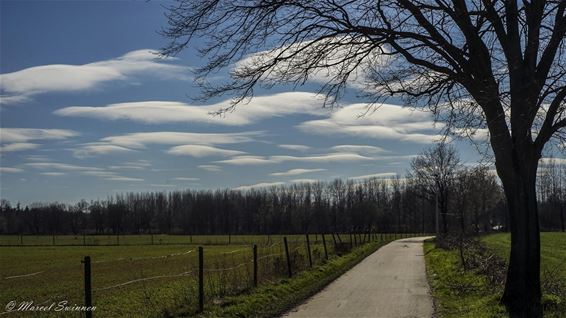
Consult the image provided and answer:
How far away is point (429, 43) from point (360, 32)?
4.91 feet

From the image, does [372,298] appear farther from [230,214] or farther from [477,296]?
[230,214]

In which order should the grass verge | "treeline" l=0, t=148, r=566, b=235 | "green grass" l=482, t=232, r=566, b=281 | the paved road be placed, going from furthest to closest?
1. "treeline" l=0, t=148, r=566, b=235
2. "green grass" l=482, t=232, r=566, b=281
3. the paved road
4. the grass verge

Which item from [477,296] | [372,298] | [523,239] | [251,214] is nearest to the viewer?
[523,239]

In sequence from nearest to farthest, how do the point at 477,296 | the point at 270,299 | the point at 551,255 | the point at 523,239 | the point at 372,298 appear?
the point at 523,239 < the point at 477,296 < the point at 270,299 < the point at 372,298 < the point at 551,255

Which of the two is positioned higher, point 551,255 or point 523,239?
point 523,239

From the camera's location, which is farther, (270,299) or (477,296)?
(270,299)

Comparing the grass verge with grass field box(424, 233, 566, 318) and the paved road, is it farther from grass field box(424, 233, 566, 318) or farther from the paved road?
grass field box(424, 233, 566, 318)

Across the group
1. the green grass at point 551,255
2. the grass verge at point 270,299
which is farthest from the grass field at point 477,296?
the grass verge at point 270,299

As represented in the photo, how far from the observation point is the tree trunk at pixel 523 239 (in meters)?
11.6

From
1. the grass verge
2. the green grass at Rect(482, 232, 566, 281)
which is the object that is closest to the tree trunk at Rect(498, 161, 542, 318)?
the green grass at Rect(482, 232, 566, 281)

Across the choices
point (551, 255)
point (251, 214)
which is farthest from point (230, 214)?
point (551, 255)

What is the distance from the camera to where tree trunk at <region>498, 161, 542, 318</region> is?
11.6 meters

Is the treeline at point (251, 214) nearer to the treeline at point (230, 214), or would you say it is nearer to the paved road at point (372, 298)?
the treeline at point (230, 214)

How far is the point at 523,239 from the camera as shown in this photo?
11844 millimetres
